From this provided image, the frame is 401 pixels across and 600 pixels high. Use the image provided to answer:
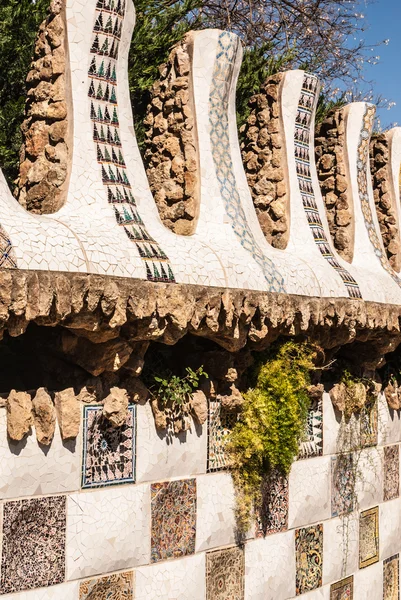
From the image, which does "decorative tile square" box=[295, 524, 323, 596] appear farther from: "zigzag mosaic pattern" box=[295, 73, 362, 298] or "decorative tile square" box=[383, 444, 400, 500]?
"zigzag mosaic pattern" box=[295, 73, 362, 298]

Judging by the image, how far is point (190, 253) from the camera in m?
4.33

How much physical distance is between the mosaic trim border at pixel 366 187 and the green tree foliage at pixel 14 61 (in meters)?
2.26

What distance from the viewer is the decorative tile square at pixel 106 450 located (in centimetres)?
385

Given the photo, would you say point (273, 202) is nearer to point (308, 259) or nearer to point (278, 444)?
point (308, 259)

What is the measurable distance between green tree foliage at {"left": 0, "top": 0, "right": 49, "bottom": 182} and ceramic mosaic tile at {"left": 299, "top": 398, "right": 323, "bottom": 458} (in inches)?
101

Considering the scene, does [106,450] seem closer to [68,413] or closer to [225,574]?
[68,413]

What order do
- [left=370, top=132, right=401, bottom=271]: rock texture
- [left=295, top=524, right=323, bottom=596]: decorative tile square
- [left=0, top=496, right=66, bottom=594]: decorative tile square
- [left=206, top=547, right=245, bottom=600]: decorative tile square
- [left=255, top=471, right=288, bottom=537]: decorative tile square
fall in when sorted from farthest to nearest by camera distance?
1. [left=370, top=132, right=401, bottom=271]: rock texture
2. [left=295, top=524, right=323, bottom=596]: decorative tile square
3. [left=255, top=471, right=288, bottom=537]: decorative tile square
4. [left=206, top=547, right=245, bottom=600]: decorative tile square
5. [left=0, top=496, right=66, bottom=594]: decorative tile square

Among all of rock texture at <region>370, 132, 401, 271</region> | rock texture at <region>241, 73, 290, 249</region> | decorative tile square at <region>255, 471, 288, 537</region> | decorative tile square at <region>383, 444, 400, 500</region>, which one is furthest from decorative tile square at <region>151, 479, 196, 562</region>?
rock texture at <region>370, 132, 401, 271</region>

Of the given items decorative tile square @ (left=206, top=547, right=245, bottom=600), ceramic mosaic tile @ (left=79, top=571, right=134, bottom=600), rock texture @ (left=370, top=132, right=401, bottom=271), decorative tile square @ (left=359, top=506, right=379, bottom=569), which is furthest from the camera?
rock texture @ (left=370, top=132, right=401, bottom=271)

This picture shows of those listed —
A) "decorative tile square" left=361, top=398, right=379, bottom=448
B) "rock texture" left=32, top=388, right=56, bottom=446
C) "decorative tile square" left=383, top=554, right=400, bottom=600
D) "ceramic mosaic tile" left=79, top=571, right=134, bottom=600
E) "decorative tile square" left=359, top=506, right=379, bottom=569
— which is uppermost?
"rock texture" left=32, top=388, right=56, bottom=446

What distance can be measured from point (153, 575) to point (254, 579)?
799mm

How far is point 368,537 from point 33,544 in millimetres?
2859

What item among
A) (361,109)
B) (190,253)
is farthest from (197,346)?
(361,109)

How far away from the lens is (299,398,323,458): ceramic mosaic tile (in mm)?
5227
